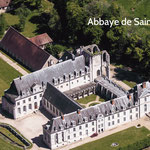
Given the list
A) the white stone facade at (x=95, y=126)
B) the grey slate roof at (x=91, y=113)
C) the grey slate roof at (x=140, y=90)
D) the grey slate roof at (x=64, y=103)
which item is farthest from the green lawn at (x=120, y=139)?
Answer: the grey slate roof at (x=64, y=103)

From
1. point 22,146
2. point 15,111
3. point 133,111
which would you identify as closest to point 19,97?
point 15,111

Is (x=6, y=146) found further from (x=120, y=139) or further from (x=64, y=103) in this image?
(x=120, y=139)

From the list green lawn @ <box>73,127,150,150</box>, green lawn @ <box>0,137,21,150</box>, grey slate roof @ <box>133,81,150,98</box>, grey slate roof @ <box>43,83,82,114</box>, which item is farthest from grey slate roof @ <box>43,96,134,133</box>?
green lawn @ <box>0,137,21,150</box>

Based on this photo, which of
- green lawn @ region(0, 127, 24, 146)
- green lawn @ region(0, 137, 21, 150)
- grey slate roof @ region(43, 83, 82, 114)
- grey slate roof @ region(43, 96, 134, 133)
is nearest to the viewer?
green lawn @ region(0, 137, 21, 150)

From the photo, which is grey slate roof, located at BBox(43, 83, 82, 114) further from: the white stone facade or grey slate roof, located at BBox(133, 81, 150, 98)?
grey slate roof, located at BBox(133, 81, 150, 98)

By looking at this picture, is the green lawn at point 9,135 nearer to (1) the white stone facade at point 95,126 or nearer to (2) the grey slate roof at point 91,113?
(1) the white stone facade at point 95,126

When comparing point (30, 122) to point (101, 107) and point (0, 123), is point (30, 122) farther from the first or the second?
point (101, 107)
